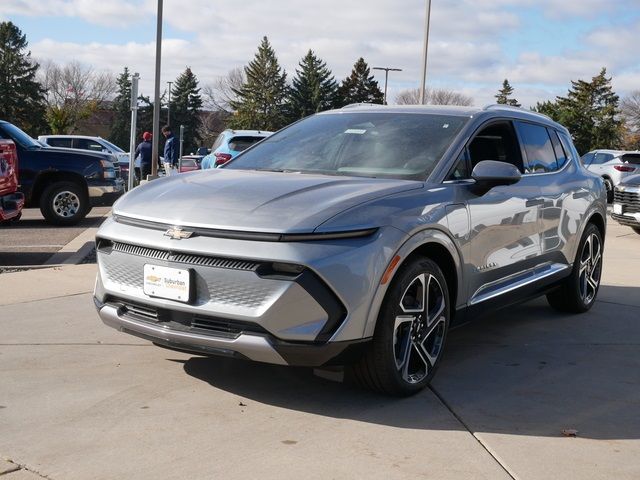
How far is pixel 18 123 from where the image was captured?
A: 69.6 metres

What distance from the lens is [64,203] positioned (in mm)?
13539

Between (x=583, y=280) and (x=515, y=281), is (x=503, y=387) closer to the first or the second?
(x=515, y=281)

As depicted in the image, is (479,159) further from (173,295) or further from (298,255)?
(173,295)

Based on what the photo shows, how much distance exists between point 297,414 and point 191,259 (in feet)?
3.16

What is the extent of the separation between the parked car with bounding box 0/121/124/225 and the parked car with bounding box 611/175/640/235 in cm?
875

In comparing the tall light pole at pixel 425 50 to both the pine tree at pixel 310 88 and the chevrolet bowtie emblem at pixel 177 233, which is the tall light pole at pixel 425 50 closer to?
the chevrolet bowtie emblem at pixel 177 233

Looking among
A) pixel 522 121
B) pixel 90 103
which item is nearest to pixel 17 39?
pixel 90 103

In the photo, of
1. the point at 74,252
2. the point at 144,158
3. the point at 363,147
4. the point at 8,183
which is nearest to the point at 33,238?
the point at 74,252

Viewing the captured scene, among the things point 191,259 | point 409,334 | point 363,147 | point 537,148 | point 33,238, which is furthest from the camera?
point 33,238

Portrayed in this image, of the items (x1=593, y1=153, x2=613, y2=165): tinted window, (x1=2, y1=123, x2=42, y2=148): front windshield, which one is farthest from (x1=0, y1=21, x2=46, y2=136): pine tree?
(x1=2, y1=123, x2=42, y2=148): front windshield

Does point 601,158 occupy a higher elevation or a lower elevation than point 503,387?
higher

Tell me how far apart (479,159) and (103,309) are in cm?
258

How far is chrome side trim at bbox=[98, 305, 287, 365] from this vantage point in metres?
3.94

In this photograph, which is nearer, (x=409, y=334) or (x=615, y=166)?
(x=409, y=334)
